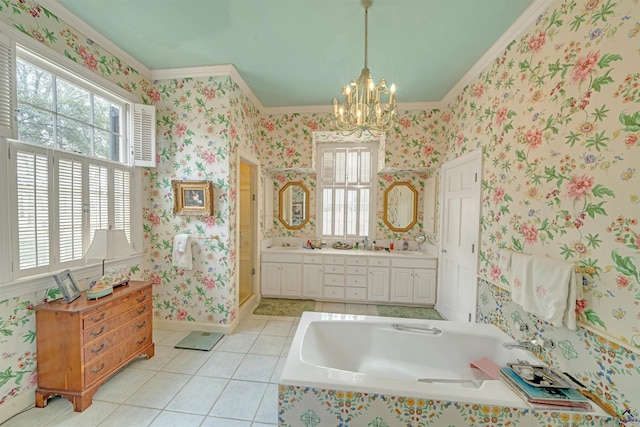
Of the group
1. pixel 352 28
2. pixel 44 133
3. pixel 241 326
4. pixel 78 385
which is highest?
pixel 352 28

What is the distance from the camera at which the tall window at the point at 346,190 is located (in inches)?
162

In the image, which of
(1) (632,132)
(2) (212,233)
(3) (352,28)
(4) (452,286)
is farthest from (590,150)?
(2) (212,233)

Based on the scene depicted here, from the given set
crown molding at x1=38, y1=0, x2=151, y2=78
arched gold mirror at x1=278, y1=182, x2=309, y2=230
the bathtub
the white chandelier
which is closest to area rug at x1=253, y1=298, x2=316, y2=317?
arched gold mirror at x1=278, y1=182, x2=309, y2=230

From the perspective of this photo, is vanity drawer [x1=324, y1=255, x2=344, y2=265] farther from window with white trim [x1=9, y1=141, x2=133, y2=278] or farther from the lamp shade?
window with white trim [x1=9, y1=141, x2=133, y2=278]

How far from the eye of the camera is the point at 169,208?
2828 mm

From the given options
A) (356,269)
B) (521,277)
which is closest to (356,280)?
(356,269)

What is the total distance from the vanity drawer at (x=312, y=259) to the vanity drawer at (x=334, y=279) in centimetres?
25

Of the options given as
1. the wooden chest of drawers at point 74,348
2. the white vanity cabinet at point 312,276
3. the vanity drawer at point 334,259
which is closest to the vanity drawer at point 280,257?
the white vanity cabinet at point 312,276

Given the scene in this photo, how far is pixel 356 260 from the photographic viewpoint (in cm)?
367

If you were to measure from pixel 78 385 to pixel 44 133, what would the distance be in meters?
1.85

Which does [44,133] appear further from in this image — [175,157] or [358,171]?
[358,171]

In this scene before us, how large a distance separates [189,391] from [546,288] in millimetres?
2622

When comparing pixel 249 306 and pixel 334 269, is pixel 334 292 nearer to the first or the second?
pixel 334 269

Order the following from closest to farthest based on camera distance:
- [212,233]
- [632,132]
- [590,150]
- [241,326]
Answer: [632,132], [590,150], [212,233], [241,326]
